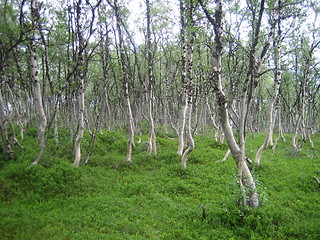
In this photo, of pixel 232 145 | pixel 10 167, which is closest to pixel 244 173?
pixel 232 145

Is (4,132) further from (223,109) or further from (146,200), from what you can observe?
(223,109)

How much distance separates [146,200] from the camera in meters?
9.84

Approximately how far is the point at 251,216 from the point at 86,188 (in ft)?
23.5

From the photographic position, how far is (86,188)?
10.4 metres

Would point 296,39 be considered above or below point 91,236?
above

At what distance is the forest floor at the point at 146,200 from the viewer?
7305mm

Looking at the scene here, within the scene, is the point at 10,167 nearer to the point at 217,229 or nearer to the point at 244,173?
the point at 217,229

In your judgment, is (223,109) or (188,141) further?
(188,141)

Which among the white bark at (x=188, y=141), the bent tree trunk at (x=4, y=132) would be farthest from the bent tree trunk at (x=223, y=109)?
the bent tree trunk at (x=4, y=132)

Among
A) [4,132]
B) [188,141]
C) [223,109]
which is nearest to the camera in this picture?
[223,109]

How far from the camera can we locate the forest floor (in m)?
7.30

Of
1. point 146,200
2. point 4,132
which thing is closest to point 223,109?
point 146,200

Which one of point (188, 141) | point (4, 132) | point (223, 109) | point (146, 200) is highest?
point (223, 109)

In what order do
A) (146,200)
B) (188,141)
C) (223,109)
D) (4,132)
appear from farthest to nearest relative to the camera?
(188,141) → (4,132) → (146,200) → (223,109)
